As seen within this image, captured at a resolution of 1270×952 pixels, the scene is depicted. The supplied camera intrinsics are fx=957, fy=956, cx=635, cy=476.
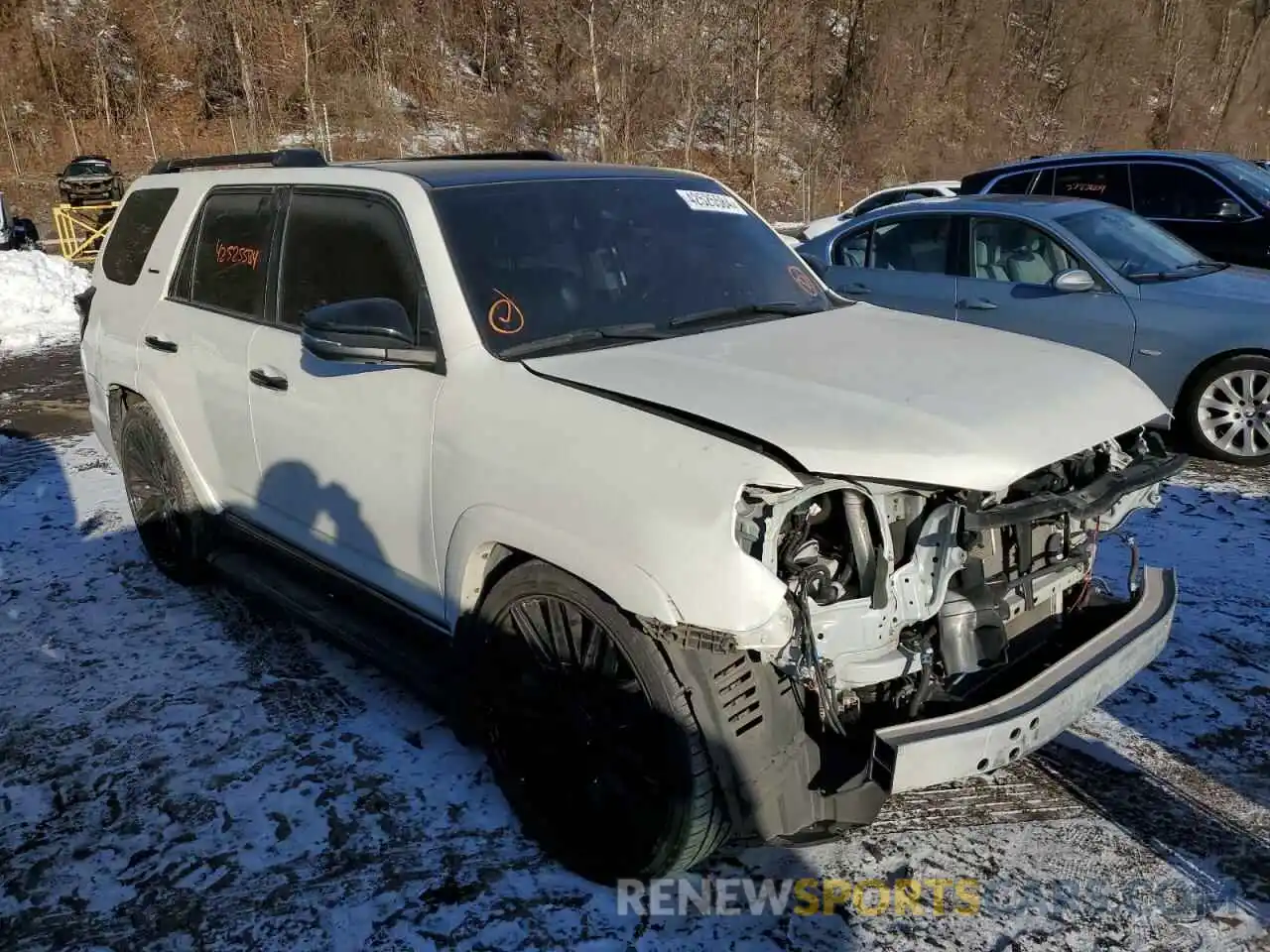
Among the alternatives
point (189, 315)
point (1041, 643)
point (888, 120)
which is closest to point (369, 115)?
point (888, 120)

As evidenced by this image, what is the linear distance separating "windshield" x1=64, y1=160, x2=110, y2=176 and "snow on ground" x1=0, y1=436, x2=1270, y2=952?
25213 millimetres

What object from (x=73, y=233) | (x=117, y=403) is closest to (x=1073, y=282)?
(x=117, y=403)

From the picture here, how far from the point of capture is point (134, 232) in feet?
16.0

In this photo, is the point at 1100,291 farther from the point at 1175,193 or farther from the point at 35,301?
the point at 35,301

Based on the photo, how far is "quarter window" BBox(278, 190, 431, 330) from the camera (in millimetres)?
3160

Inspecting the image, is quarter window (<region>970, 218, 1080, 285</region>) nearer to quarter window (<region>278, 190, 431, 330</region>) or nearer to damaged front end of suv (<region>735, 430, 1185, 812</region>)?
damaged front end of suv (<region>735, 430, 1185, 812</region>)

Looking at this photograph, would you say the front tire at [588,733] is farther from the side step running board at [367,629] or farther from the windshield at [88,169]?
the windshield at [88,169]

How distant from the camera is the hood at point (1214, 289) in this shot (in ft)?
20.5

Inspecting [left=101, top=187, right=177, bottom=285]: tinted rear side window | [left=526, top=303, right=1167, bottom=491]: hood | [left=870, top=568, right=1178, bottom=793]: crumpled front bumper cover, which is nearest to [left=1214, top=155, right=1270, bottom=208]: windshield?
[left=526, top=303, right=1167, bottom=491]: hood

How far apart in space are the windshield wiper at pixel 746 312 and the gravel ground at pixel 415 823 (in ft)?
5.60

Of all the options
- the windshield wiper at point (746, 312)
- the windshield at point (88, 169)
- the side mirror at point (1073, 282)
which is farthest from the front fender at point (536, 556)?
the windshield at point (88, 169)

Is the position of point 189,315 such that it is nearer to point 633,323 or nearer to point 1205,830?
point 633,323

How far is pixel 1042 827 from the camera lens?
3.00 m

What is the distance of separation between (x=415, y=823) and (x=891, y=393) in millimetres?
1993
